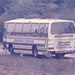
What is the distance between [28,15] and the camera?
37.1 meters

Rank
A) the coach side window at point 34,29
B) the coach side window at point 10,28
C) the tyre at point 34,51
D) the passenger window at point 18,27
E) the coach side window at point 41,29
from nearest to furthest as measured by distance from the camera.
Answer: the coach side window at point 41,29, the tyre at point 34,51, the coach side window at point 34,29, the passenger window at point 18,27, the coach side window at point 10,28

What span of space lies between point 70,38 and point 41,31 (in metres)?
1.96

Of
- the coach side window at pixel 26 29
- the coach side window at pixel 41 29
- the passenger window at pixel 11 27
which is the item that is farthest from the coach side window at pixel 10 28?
the coach side window at pixel 41 29

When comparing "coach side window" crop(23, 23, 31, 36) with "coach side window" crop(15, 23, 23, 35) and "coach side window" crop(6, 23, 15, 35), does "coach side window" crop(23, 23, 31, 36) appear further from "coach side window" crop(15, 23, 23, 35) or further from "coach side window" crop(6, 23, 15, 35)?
"coach side window" crop(6, 23, 15, 35)

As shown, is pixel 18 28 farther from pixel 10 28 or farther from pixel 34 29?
pixel 34 29

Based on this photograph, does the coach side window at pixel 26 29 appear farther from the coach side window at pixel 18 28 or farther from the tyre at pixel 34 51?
the tyre at pixel 34 51

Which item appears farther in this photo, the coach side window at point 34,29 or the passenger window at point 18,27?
the passenger window at point 18,27

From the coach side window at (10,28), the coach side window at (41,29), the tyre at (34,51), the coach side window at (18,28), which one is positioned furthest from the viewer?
the coach side window at (10,28)

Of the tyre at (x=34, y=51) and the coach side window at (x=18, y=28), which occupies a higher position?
the coach side window at (x=18, y=28)

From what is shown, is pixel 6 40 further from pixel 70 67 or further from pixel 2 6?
pixel 2 6

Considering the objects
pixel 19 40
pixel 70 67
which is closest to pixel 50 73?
pixel 70 67

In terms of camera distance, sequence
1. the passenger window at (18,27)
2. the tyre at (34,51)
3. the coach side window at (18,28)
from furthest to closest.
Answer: the passenger window at (18,27)
the coach side window at (18,28)
the tyre at (34,51)

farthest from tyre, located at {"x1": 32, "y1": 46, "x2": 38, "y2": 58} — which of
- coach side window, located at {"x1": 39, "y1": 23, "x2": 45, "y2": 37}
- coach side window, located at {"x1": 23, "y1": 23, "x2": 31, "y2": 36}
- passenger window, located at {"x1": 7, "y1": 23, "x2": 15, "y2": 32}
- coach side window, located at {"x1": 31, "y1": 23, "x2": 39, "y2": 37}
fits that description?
passenger window, located at {"x1": 7, "y1": 23, "x2": 15, "y2": 32}

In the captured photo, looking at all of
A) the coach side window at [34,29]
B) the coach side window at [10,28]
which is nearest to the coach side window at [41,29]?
the coach side window at [34,29]
